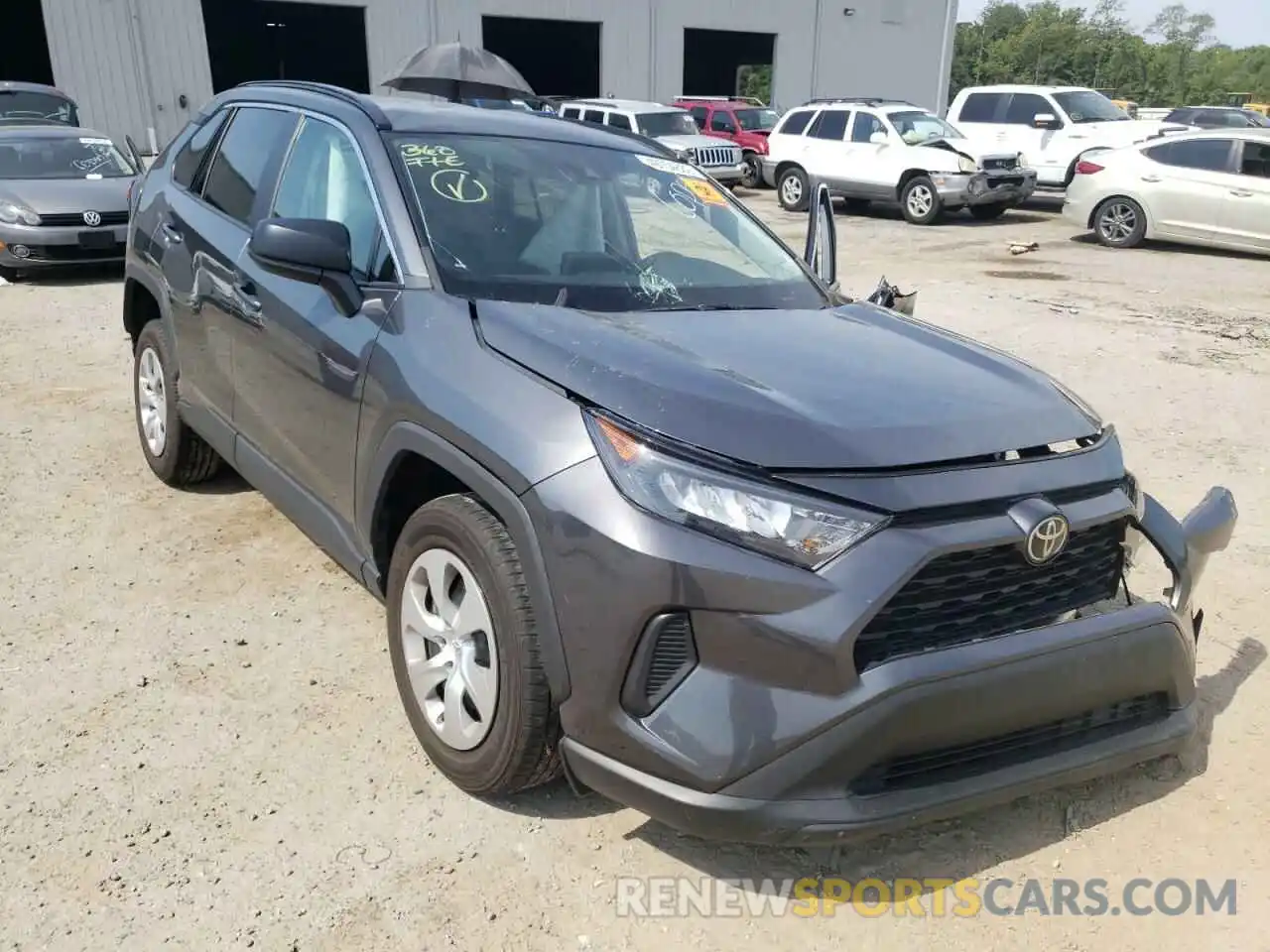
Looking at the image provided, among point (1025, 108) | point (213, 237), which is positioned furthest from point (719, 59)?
point (213, 237)

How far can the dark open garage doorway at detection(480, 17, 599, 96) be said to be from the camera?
1280 inches

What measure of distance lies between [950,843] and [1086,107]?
17.7 metres

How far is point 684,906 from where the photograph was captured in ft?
8.21

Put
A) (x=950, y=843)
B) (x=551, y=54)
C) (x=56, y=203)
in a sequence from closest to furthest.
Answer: (x=950, y=843) → (x=56, y=203) → (x=551, y=54)

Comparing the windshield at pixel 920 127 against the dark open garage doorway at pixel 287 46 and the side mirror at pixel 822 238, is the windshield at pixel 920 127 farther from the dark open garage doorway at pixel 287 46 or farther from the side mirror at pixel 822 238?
the dark open garage doorway at pixel 287 46

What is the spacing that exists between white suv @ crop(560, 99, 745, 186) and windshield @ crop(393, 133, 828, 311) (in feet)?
51.0

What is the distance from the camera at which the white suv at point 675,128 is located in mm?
18906

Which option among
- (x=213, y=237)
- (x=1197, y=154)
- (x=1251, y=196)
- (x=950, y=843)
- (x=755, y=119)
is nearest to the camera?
(x=950, y=843)

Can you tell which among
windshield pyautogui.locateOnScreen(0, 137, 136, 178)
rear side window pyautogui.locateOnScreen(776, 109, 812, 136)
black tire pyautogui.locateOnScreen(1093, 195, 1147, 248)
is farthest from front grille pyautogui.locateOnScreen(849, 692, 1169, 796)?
rear side window pyautogui.locateOnScreen(776, 109, 812, 136)

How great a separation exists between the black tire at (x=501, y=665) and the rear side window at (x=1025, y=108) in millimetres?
17279

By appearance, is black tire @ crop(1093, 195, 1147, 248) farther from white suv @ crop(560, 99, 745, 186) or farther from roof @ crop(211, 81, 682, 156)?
roof @ crop(211, 81, 682, 156)

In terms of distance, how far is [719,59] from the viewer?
3694 centimetres

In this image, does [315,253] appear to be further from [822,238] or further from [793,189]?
[793,189]

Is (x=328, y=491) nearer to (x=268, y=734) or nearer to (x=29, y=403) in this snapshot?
(x=268, y=734)
